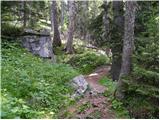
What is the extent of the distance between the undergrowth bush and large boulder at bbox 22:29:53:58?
2.06m

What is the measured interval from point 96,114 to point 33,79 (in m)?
2.87

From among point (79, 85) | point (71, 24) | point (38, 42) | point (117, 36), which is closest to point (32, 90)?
point (79, 85)

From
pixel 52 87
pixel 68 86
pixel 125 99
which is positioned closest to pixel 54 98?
pixel 52 87

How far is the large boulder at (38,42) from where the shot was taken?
1937 cm

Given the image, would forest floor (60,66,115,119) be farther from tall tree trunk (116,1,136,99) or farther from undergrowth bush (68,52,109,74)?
undergrowth bush (68,52,109,74)

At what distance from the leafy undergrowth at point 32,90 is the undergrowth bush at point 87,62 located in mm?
5788

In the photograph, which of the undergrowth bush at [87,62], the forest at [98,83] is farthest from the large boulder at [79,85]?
the undergrowth bush at [87,62]

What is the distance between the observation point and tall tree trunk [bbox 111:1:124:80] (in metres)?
16.7

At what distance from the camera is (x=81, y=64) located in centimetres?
2136

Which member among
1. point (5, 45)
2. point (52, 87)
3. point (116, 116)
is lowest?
point (116, 116)

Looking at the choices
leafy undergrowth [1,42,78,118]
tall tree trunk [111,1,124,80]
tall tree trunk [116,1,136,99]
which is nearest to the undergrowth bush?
tall tree trunk [111,1,124,80]

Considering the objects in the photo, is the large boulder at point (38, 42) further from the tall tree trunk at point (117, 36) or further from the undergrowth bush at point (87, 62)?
the tall tree trunk at point (117, 36)

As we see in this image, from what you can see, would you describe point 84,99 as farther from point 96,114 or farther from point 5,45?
point 5,45

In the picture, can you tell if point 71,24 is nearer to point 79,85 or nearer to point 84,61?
point 84,61
